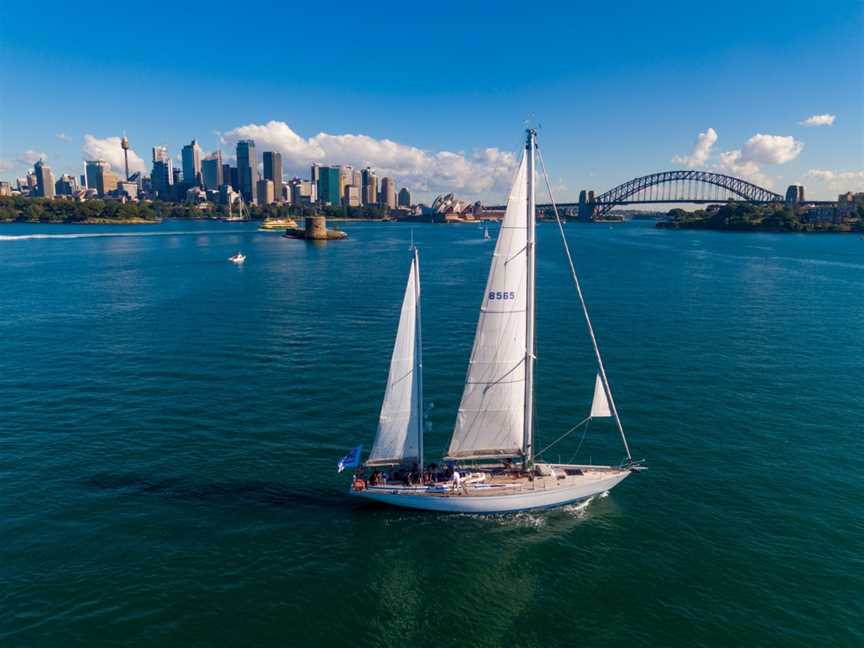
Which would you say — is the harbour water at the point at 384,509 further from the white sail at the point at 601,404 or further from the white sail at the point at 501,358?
the white sail at the point at 601,404

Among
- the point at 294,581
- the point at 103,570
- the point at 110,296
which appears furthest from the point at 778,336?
the point at 110,296

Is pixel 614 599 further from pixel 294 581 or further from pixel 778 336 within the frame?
pixel 778 336

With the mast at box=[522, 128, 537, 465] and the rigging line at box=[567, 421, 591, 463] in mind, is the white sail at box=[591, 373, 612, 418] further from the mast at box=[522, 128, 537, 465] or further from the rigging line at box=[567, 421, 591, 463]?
the rigging line at box=[567, 421, 591, 463]

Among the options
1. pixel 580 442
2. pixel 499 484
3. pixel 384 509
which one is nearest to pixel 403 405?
pixel 384 509

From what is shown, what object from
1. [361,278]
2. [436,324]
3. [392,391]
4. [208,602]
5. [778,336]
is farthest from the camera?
[361,278]

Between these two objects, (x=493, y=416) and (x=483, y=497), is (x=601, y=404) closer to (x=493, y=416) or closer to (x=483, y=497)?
(x=493, y=416)

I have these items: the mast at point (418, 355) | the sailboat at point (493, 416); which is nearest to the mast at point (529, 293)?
the sailboat at point (493, 416)

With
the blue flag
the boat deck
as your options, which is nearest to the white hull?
the boat deck
